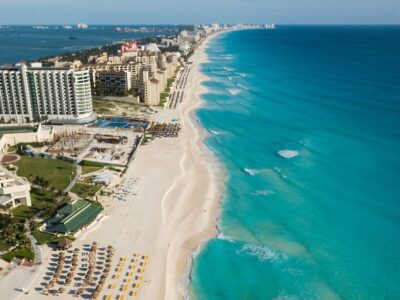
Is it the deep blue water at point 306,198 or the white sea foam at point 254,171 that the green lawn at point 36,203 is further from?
the white sea foam at point 254,171

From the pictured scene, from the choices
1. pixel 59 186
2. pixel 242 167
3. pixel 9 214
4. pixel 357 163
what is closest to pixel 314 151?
pixel 357 163

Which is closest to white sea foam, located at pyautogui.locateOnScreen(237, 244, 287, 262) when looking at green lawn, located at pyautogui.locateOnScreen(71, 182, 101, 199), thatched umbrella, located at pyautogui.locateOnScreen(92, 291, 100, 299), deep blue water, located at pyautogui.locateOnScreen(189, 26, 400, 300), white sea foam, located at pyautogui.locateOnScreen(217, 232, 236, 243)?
deep blue water, located at pyautogui.locateOnScreen(189, 26, 400, 300)

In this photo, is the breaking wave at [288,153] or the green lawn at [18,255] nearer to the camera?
the green lawn at [18,255]

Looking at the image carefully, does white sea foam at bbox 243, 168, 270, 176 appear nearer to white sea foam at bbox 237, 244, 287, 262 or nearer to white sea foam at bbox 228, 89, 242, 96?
white sea foam at bbox 237, 244, 287, 262

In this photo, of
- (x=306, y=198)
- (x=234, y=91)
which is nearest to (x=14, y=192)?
(x=306, y=198)

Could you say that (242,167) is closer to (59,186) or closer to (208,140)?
(208,140)

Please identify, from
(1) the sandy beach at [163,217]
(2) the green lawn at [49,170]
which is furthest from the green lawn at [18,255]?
(2) the green lawn at [49,170]
